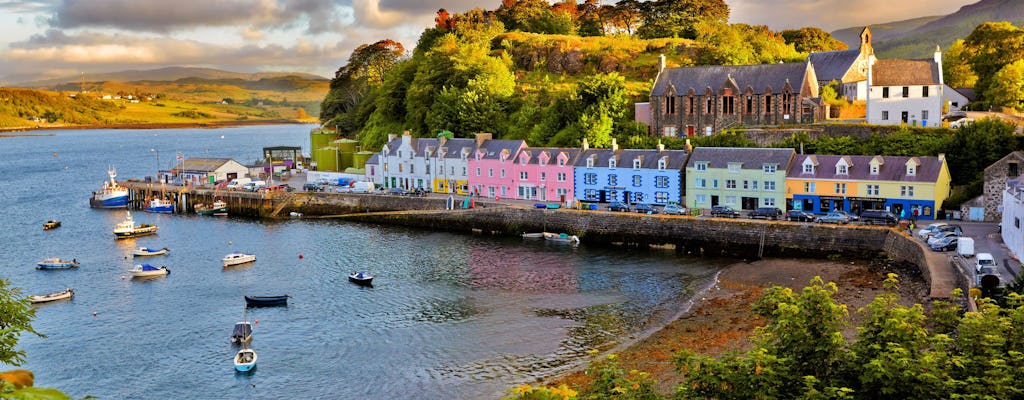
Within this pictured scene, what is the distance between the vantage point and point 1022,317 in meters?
16.3

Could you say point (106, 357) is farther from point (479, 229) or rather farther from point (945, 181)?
point (945, 181)

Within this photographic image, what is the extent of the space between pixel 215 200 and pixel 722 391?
70345mm

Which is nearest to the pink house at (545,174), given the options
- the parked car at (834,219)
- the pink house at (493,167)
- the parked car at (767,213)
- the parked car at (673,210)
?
the pink house at (493,167)

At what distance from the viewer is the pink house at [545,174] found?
6500 centimetres

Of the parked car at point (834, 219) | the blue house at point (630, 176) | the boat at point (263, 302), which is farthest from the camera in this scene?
the blue house at point (630, 176)

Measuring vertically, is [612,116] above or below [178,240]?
above

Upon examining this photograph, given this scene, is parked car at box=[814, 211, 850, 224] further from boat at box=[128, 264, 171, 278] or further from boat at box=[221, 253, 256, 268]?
boat at box=[128, 264, 171, 278]

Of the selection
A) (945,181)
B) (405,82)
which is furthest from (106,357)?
(405,82)

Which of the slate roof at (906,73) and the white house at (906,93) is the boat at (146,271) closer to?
the white house at (906,93)

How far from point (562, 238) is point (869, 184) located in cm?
2037

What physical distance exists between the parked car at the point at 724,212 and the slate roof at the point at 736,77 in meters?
19.3

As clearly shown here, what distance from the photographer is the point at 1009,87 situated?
216 feet

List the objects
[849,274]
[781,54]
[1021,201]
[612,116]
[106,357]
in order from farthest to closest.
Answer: [781,54] < [612,116] < [849,274] < [1021,201] < [106,357]

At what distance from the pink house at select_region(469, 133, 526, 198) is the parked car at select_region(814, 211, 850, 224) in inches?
989
